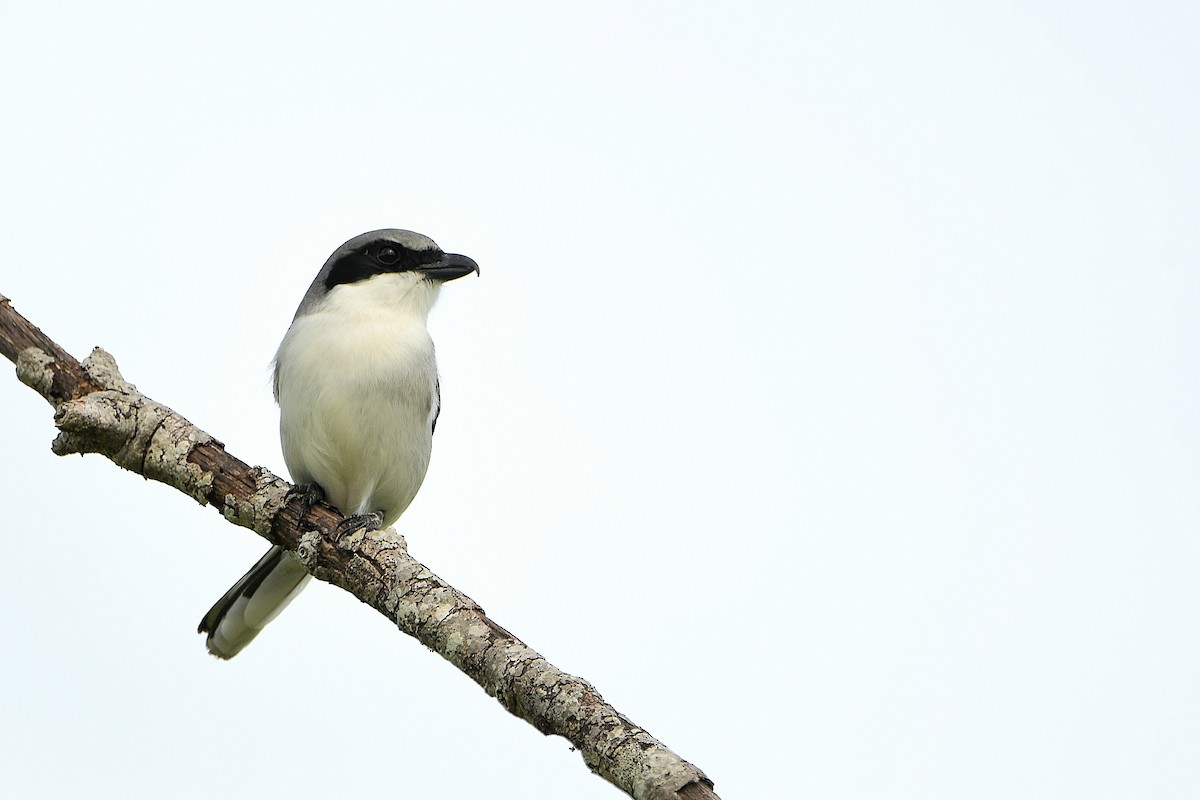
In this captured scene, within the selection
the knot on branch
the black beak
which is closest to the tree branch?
the knot on branch

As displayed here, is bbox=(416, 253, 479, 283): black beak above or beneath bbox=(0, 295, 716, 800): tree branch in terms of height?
above

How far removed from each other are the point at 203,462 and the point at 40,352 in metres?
0.77

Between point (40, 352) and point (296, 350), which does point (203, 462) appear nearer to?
point (40, 352)

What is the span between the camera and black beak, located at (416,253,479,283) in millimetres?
6684

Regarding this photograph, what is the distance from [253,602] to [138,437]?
4.33 feet

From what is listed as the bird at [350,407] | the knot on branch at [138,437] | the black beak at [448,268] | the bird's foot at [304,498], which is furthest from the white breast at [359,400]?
the knot on branch at [138,437]

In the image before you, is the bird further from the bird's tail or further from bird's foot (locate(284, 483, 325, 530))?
bird's foot (locate(284, 483, 325, 530))

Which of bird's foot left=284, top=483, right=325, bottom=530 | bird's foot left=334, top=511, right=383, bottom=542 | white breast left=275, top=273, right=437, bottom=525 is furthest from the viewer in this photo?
white breast left=275, top=273, right=437, bottom=525

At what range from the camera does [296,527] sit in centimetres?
472

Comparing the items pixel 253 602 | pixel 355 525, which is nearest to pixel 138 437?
pixel 355 525

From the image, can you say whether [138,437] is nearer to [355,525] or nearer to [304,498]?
[304,498]

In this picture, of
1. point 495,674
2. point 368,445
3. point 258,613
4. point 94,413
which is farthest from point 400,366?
point 495,674

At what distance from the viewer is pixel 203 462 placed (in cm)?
470

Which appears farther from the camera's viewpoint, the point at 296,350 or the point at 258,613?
the point at 296,350
